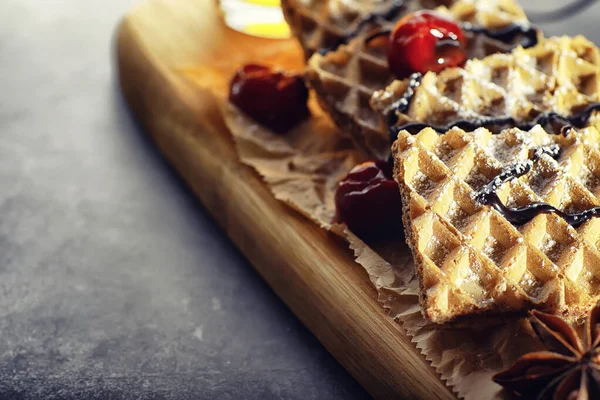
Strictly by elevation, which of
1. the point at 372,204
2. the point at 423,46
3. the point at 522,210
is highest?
the point at 423,46

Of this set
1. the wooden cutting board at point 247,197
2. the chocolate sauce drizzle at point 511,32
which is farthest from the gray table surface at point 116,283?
the chocolate sauce drizzle at point 511,32

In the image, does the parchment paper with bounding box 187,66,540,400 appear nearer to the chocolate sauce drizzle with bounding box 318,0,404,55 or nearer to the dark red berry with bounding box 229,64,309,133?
the dark red berry with bounding box 229,64,309,133

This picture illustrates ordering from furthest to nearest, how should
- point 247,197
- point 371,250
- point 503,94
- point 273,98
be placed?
point 273,98
point 247,197
point 503,94
point 371,250

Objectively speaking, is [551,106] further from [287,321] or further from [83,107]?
[83,107]

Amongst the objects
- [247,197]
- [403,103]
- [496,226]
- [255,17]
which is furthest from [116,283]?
[255,17]

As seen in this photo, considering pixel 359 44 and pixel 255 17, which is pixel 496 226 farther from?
pixel 255 17

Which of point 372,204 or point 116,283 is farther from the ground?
point 372,204

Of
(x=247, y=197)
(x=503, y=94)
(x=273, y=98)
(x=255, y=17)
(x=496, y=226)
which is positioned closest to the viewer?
(x=496, y=226)

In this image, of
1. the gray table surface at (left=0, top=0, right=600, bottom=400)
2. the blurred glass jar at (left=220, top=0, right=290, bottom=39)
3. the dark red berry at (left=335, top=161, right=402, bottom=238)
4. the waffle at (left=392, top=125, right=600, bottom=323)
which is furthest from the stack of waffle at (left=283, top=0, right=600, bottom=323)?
the blurred glass jar at (left=220, top=0, right=290, bottom=39)
